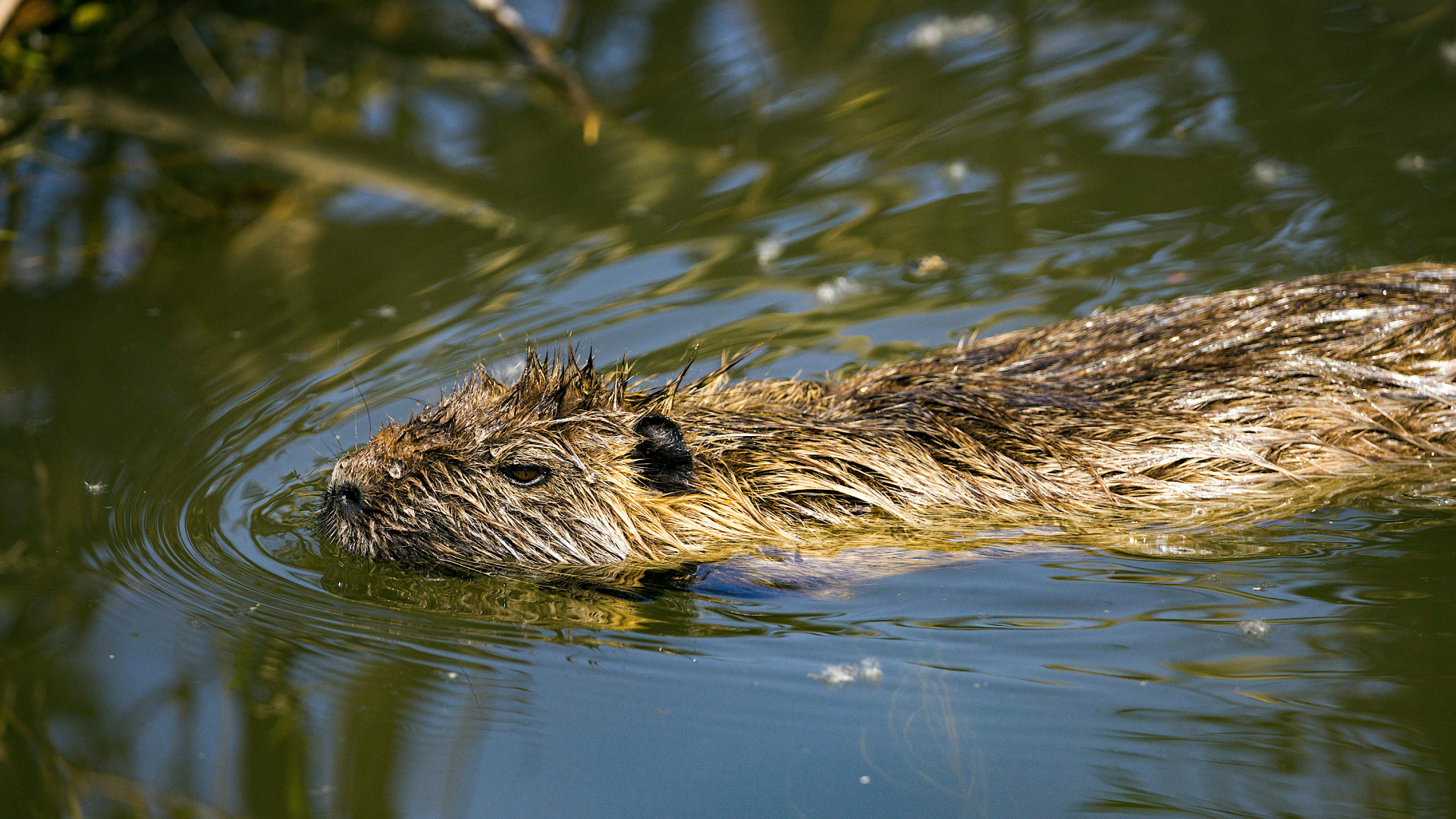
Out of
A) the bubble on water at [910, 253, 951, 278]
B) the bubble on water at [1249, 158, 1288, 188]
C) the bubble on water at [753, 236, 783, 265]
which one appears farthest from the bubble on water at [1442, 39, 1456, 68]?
the bubble on water at [753, 236, 783, 265]

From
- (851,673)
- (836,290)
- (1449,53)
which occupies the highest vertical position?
(1449,53)

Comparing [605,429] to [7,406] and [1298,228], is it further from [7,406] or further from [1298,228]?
[1298,228]

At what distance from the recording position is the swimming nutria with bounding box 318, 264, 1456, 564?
3.56 m

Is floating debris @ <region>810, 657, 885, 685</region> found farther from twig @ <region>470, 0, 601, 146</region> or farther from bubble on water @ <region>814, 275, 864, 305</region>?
twig @ <region>470, 0, 601, 146</region>

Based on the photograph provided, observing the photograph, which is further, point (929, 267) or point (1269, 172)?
point (1269, 172)

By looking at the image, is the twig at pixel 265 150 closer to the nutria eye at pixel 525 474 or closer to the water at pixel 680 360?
the water at pixel 680 360

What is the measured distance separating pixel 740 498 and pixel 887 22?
508 cm

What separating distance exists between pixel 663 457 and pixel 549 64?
376cm

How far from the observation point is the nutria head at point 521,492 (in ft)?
11.8

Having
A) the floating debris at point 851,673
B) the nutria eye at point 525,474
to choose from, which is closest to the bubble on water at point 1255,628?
the floating debris at point 851,673

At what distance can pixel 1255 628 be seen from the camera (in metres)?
3.41

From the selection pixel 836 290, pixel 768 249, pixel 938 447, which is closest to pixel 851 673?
pixel 938 447

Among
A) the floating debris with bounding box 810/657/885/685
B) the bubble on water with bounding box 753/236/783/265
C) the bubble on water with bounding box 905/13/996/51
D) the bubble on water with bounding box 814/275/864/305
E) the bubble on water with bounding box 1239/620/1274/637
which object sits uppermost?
the bubble on water with bounding box 905/13/996/51

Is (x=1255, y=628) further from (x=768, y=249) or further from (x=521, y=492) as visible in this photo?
(x=768, y=249)
